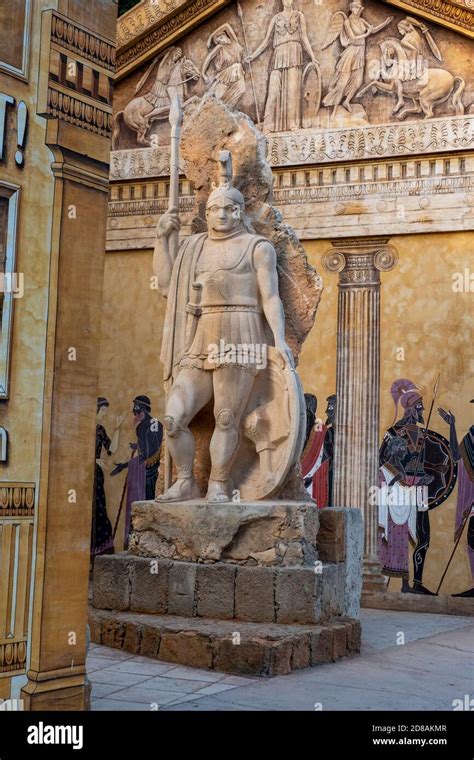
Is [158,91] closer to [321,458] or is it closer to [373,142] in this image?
[373,142]

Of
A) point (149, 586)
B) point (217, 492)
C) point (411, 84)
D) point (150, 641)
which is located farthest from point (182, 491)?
point (411, 84)

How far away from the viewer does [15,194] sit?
421 cm

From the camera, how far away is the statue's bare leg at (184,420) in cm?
784

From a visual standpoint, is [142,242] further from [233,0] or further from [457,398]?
[457,398]

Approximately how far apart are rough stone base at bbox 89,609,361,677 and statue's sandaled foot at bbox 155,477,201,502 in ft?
3.10

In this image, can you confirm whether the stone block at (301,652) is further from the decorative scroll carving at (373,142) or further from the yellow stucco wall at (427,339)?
the decorative scroll carving at (373,142)

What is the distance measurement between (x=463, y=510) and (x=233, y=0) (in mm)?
7124

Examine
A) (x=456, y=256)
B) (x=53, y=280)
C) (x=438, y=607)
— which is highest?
(x=456, y=256)

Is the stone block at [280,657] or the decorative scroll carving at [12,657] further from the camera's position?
the stone block at [280,657]

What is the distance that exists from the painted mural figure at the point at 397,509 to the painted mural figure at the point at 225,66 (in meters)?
4.97

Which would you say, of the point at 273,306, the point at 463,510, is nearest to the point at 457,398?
the point at 463,510

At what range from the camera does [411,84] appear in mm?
11938

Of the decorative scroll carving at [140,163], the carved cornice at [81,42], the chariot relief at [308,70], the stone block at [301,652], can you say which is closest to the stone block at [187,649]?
the stone block at [301,652]

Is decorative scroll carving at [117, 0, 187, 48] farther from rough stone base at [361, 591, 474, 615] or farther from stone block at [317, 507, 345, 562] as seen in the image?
stone block at [317, 507, 345, 562]
